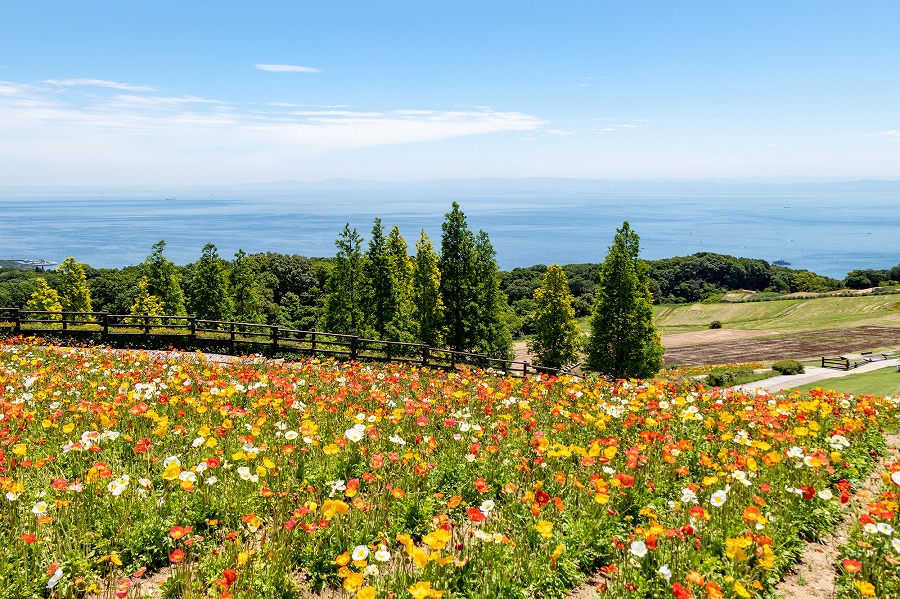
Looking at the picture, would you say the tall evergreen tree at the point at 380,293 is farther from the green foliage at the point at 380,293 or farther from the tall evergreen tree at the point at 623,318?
the tall evergreen tree at the point at 623,318

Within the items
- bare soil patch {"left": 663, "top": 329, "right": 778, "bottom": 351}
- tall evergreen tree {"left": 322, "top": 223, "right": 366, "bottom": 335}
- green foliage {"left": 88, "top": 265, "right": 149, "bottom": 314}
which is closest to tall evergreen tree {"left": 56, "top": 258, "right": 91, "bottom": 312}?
green foliage {"left": 88, "top": 265, "right": 149, "bottom": 314}

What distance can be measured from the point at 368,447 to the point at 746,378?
4516cm

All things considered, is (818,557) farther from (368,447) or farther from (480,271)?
(480,271)

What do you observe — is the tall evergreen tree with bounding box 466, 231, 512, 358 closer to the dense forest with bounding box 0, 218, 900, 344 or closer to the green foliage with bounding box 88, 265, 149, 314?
the dense forest with bounding box 0, 218, 900, 344

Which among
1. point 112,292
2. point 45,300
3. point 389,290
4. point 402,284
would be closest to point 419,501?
point 389,290

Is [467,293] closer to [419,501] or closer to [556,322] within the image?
[556,322]

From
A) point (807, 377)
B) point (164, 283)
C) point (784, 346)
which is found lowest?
point (784, 346)

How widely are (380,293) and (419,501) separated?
1232 inches

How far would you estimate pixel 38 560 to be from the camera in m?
4.40

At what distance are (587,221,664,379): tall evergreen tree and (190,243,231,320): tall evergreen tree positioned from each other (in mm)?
30866

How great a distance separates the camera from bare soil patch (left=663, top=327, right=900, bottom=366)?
66125mm

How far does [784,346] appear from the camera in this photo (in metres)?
73.2

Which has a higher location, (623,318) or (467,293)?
(467,293)

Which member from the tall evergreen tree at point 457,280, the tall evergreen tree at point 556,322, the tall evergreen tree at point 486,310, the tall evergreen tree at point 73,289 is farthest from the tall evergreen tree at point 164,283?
the tall evergreen tree at point 556,322
